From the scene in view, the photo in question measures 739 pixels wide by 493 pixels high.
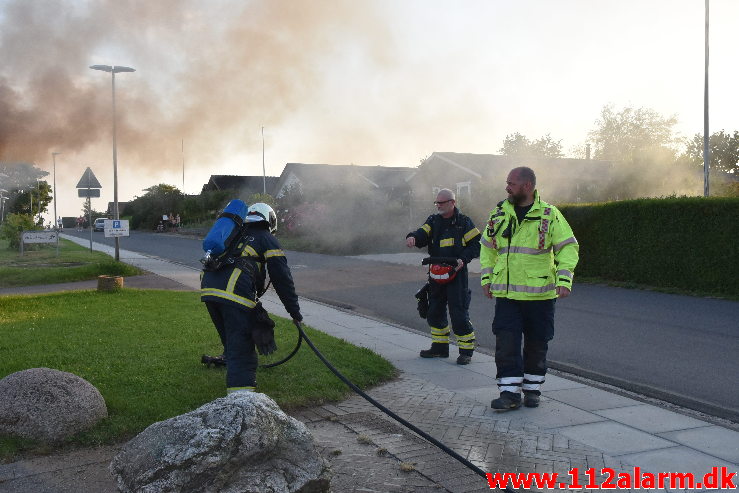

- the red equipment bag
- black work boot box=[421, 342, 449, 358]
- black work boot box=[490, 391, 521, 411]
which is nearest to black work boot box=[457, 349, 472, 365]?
black work boot box=[421, 342, 449, 358]

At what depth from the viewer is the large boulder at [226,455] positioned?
3.14 meters

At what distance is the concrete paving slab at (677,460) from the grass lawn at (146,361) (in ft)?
8.01

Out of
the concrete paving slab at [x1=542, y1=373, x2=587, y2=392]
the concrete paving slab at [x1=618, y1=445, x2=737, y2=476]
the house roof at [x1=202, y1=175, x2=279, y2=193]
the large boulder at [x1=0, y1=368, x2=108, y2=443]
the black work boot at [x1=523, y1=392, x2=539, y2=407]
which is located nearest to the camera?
the concrete paving slab at [x1=618, y1=445, x2=737, y2=476]

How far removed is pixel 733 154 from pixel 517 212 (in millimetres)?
42250

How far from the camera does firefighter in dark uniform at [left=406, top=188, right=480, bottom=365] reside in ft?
22.5

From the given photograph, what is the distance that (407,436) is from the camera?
4.64 meters

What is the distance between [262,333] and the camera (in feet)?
16.5

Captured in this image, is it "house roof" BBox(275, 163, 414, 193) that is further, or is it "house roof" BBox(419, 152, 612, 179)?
"house roof" BBox(275, 163, 414, 193)

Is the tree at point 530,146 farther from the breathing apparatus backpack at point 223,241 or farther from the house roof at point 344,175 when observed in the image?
the breathing apparatus backpack at point 223,241

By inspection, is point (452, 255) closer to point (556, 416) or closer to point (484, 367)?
point (484, 367)

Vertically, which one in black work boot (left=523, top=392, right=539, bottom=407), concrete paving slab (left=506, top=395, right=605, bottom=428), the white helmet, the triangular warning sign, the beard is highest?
the triangular warning sign

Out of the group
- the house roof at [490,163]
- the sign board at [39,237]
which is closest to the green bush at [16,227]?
the sign board at [39,237]

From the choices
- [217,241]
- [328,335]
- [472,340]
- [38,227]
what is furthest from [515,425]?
[38,227]

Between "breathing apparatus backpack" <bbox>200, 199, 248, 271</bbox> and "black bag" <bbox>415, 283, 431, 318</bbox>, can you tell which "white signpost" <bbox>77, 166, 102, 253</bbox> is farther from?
"breathing apparatus backpack" <bbox>200, 199, 248, 271</bbox>
